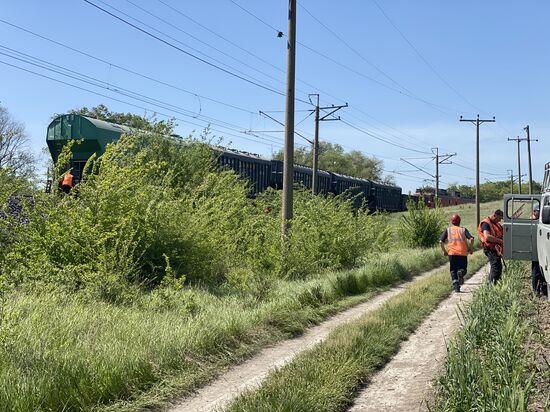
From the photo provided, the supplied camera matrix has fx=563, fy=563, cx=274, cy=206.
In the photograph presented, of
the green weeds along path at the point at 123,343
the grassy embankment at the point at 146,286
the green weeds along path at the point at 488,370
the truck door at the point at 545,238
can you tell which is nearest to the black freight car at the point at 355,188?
the grassy embankment at the point at 146,286

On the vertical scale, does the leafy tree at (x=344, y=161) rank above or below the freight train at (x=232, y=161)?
above

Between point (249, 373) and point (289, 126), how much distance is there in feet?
31.8

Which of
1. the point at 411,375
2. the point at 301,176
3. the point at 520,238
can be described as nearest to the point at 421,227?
the point at 301,176

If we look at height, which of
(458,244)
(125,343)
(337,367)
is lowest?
(337,367)

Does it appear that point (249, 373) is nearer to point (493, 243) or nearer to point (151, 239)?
point (151, 239)

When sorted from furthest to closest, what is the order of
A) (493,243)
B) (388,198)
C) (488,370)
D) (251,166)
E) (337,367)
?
1. (388,198)
2. (251,166)
3. (493,243)
4. (337,367)
5. (488,370)

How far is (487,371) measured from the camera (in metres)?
4.77

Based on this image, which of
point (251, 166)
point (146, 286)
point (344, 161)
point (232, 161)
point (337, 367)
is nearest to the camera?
point (337, 367)

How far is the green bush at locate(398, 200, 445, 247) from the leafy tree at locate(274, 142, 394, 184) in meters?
80.6

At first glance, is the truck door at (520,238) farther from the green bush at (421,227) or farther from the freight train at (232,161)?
the green bush at (421,227)

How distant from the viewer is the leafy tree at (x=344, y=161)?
111356mm

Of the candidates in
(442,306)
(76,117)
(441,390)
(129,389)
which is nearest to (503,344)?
(441,390)

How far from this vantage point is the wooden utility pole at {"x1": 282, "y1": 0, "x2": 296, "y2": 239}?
1505cm

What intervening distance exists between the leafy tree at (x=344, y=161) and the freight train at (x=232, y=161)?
197ft
